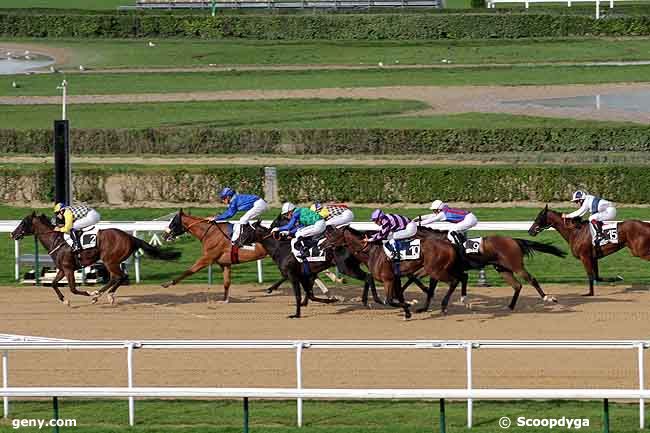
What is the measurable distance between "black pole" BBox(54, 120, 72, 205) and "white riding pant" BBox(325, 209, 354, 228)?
328cm

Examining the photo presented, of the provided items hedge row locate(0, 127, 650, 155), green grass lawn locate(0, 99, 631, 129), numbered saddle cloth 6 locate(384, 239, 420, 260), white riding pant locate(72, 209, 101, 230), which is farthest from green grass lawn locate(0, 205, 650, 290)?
green grass lawn locate(0, 99, 631, 129)

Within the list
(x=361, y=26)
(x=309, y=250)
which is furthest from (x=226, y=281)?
(x=361, y=26)

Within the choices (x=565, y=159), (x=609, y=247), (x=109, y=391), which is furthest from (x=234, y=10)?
(x=109, y=391)

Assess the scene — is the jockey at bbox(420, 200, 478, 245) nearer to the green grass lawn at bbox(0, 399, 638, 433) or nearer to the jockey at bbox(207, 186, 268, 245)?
the jockey at bbox(207, 186, 268, 245)

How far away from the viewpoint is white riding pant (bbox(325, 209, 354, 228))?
14696 mm

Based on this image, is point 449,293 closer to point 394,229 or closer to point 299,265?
point 394,229

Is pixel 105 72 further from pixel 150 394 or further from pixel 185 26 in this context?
pixel 150 394

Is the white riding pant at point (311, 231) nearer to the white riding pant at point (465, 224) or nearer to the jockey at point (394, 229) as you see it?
the jockey at point (394, 229)

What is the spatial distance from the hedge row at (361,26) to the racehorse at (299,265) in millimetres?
28272

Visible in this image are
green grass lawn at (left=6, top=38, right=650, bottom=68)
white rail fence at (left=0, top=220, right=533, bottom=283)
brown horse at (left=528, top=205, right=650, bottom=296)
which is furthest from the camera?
green grass lawn at (left=6, top=38, right=650, bottom=68)

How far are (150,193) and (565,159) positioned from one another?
6.98 meters

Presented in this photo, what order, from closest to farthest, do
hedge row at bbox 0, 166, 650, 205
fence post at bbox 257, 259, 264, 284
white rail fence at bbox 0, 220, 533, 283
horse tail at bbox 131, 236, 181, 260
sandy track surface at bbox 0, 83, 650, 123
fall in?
horse tail at bbox 131, 236, 181, 260 < white rail fence at bbox 0, 220, 533, 283 < fence post at bbox 257, 259, 264, 284 < hedge row at bbox 0, 166, 650, 205 < sandy track surface at bbox 0, 83, 650, 123

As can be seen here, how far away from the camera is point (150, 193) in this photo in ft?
72.4

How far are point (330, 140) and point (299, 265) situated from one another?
38.5 ft
